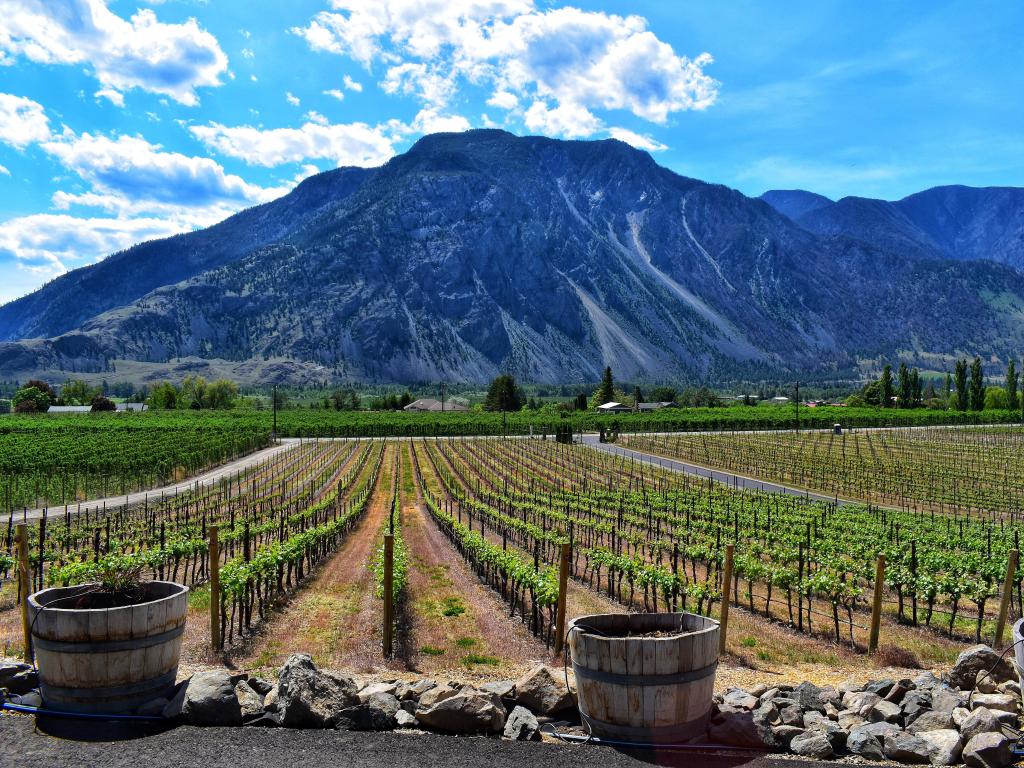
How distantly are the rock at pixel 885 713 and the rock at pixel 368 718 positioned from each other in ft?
18.0

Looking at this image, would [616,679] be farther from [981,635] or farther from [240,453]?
[240,453]

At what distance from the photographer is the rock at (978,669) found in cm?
939

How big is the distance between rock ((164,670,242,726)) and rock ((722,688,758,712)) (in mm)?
5740

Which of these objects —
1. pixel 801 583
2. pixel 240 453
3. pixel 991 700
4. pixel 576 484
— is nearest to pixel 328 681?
pixel 991 700

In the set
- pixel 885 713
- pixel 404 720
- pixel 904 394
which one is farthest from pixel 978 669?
pixel 904 394

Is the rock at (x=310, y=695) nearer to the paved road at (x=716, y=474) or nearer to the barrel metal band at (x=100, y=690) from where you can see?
the barrel metal band at (x=100, y=690)

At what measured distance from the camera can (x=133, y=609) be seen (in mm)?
8023

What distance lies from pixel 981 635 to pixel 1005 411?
12575cm

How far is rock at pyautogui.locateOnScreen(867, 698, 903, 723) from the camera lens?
8.31 meters

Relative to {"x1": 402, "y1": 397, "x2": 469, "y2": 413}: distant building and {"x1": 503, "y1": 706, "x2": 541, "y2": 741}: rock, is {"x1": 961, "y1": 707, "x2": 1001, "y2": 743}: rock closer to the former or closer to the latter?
{"x1": 503, "y1": 706, "x2": 541, "y2": 741}: rock

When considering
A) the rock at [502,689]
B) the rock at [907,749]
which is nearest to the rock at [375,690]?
the rock at [502,689]

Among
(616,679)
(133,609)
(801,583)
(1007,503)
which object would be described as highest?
(133,609)

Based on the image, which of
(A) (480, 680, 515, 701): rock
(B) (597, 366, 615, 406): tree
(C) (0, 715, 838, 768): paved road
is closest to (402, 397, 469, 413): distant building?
(B) (597, 366, 615, 406): tree

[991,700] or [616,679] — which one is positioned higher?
[616,679]
